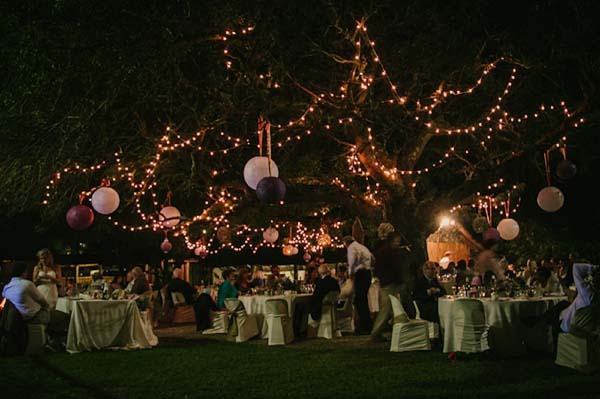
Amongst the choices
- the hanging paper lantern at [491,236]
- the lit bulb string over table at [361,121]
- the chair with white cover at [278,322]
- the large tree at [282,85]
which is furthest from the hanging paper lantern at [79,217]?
the hanging paper lantern at [491,236]

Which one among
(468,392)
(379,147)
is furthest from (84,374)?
(379,147)

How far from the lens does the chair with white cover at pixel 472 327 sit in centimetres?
822

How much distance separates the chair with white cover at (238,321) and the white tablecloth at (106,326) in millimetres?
1383

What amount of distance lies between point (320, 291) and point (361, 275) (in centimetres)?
70

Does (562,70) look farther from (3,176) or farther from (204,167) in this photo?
(3,176)

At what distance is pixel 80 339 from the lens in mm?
9867

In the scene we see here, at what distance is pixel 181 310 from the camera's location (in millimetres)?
15008

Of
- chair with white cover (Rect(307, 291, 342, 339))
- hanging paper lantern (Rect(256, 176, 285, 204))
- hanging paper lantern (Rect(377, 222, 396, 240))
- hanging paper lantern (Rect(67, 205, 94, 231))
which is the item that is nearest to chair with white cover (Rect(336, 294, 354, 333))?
chair with white cover (Rect(307, 291, 342, 339))

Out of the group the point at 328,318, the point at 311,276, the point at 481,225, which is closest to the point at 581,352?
the point at 328,318

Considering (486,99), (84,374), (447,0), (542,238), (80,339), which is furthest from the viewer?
(542,238)

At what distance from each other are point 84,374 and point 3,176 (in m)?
6.09

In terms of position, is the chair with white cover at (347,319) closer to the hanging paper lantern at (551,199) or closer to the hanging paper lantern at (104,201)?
the hanging paper lantern at (551,199)

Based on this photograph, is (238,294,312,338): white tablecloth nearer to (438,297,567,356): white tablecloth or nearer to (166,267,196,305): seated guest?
(166,267,196,305): seated guest

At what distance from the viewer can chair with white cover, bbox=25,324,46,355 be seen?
9516 mm
